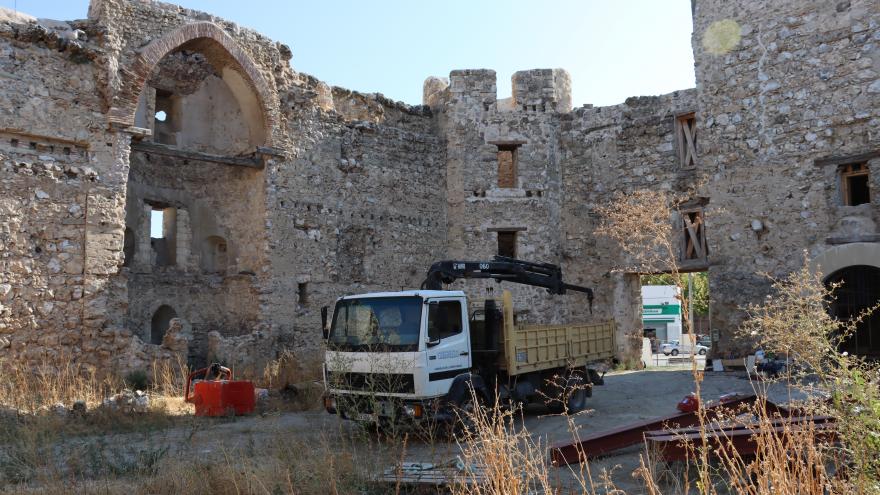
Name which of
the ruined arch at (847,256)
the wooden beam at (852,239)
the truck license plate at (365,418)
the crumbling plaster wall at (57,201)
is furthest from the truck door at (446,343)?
the wooden beam at (852,239)

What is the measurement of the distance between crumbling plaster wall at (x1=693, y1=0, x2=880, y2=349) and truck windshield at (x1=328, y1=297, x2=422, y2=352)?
7193 millimetres

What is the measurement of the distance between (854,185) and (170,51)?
44.3 feet

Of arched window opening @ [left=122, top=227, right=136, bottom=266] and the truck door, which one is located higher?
arched window opening @ [left=122, top=227, right=136, bottom=266]

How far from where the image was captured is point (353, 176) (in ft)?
53.0

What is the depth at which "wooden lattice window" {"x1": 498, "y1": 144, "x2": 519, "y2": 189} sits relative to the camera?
17797 millimetres

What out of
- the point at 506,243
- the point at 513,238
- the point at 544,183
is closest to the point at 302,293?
the point at 506,243

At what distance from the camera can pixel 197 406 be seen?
10.4 m

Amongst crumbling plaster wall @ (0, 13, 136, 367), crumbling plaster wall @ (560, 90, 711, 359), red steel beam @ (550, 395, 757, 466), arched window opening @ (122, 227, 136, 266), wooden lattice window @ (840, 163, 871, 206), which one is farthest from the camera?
crumbling plaster wall @ (560, 90, 711, 359)

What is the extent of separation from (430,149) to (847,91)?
9382 millimetres

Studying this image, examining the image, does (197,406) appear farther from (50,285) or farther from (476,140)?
(476,140)

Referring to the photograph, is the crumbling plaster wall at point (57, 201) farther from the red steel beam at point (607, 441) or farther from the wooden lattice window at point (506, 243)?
the wooden lattice window at point (506, 243)

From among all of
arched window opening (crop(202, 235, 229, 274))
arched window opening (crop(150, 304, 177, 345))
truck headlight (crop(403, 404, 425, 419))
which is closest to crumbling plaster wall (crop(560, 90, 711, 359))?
arched window opening (crop(202, 235, 229, 274))

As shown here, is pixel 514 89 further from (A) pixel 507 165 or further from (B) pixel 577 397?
(B) pixel 577 397

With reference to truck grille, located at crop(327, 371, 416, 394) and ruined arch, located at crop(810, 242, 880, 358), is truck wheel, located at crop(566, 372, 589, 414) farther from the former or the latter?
ruined arch, located at crop(810, 242, 880, 358)
